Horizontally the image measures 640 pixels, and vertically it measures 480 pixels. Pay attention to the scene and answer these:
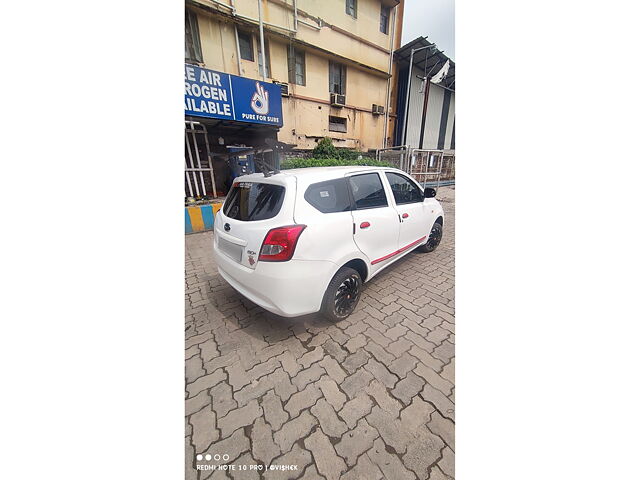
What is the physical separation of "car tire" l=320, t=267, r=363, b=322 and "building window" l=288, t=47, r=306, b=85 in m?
10.5

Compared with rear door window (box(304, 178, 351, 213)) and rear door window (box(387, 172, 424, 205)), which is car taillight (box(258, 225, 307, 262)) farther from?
rear door window (box(387, 172, 424, 205))

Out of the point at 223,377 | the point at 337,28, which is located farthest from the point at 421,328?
the point at 337,28

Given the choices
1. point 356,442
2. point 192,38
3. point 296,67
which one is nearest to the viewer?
point 356,442

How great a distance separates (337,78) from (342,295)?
12561mm

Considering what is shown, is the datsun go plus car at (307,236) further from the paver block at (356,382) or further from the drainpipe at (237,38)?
the drainpipe at (237,38)

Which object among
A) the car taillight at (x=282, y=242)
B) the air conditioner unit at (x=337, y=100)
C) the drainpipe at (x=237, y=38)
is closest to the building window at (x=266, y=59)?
the drainpipe at (x=237, y=38)

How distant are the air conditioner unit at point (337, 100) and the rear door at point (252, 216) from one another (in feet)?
35.5

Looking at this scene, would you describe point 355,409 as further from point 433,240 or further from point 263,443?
point 433,240

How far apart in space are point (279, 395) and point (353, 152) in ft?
39.3

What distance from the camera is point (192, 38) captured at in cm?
759

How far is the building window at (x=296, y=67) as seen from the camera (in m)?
9.45

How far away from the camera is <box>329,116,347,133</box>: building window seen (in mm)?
11562

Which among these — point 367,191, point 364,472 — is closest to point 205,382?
point 364,472

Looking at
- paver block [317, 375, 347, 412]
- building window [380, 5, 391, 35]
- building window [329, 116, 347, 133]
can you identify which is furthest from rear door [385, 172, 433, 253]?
building window [380, 5, 391, 35]
